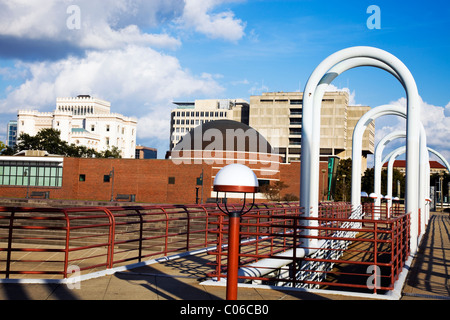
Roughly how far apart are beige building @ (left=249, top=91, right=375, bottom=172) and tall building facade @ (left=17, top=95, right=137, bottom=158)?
161 ft

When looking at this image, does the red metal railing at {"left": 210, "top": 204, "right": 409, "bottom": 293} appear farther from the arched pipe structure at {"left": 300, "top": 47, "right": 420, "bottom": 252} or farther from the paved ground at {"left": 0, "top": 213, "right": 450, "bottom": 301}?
the arched pipe structure at {"left": 300, "top": 47, "right": 420, "bottom": 252}

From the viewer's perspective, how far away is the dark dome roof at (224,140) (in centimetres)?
6894

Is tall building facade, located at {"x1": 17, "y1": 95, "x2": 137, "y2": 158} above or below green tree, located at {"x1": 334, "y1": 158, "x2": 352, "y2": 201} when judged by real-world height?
above

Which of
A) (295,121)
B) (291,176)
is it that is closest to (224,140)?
(291,176)

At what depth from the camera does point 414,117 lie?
14734 mm

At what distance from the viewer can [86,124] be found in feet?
545

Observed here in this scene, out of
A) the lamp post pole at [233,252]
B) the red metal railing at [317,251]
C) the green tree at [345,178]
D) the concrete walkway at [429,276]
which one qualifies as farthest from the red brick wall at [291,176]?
the lamp post pole at [233,252]

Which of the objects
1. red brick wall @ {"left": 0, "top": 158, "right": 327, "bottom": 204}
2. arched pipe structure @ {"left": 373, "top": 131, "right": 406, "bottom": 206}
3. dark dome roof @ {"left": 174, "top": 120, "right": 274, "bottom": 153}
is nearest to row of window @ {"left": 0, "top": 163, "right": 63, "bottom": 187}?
red brick wall @ {"left": 0, "top": 158, "right": 327, "bottom": 204}

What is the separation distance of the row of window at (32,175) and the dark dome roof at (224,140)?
16882 millimetres

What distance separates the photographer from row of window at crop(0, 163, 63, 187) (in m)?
63.3

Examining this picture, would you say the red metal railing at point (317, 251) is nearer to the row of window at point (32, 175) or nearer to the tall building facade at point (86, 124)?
the row of window at point (32, 175)

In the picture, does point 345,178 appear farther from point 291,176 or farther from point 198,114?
point 198,114
